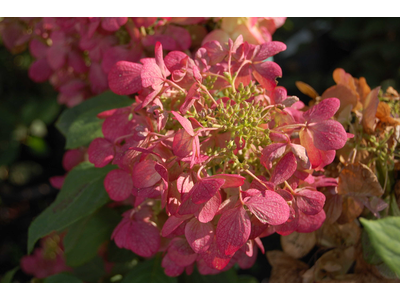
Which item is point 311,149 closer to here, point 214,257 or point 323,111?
point 323,111

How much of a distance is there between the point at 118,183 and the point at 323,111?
0.26 m

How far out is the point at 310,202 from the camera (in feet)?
1.26

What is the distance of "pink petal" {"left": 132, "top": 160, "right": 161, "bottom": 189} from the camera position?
370mm

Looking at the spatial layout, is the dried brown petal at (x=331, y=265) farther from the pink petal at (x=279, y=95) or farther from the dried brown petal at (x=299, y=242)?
the pink petal at (x=279, y=95)

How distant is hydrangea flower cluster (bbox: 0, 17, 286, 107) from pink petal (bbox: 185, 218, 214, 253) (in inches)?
12.2

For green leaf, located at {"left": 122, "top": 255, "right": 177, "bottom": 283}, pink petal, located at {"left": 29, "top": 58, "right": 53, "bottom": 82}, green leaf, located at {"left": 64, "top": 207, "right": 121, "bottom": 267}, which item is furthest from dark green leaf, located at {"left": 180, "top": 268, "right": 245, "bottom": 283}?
pink petal, located at {"left": 29, "top": 58, "right": 53, "bottom": 82}

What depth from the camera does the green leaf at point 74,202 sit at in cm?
53

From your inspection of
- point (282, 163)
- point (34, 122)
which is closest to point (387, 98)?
point (282, 163)

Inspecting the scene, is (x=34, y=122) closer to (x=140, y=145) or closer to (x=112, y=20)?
(x=112, y=20)

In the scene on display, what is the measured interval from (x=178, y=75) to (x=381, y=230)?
0.25 m

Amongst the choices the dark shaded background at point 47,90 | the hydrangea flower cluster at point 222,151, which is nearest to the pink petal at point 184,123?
the hydrangea flower cluster at point 222,151

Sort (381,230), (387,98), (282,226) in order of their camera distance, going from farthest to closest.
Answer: (387,98), (282,226), (381,230)

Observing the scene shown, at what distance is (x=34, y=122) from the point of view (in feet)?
4.31
